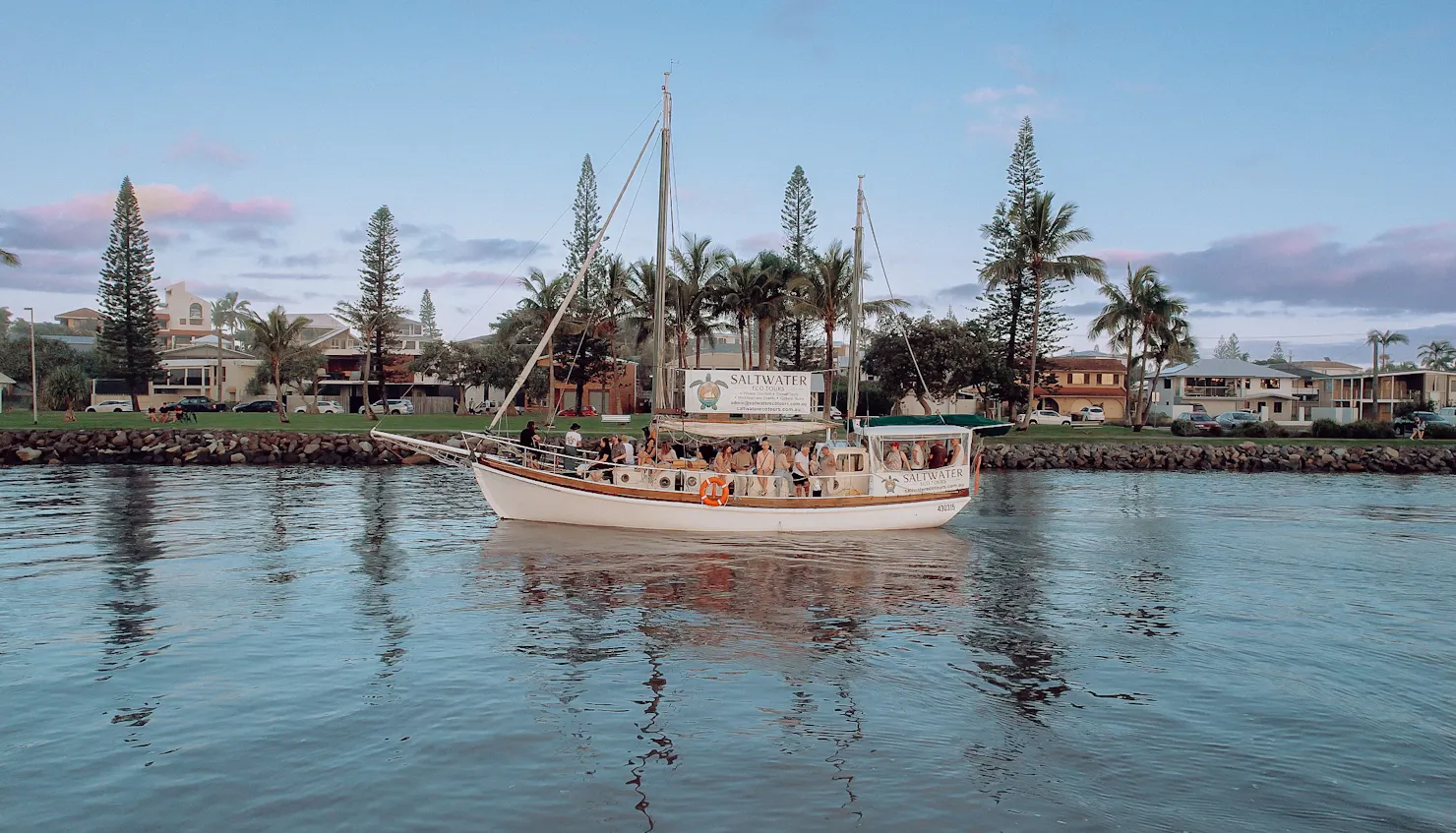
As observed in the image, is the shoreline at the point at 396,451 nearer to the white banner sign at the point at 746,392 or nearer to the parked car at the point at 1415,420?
the parked car at the point at 1415,420

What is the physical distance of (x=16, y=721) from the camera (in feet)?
32.1

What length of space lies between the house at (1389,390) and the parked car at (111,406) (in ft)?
314

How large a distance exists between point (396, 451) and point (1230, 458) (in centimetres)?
3932

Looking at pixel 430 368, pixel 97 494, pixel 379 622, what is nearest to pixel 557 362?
pixel 430 368

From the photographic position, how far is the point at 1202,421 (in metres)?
71.2

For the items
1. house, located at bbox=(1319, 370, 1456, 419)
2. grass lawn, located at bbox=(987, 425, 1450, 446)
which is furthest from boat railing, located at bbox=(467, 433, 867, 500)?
house, located at bbox=(1319, 370, 1456, 419)

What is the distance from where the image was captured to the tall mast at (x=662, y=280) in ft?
82.3

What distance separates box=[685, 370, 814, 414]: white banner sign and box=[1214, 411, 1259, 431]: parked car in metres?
45.6

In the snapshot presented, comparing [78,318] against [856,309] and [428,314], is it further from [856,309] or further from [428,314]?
[856,309]

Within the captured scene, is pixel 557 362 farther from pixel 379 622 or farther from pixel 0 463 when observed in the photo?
pixel 379 622

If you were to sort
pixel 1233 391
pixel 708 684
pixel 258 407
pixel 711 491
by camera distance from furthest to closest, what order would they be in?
pixel 1233 391 < pixel 258 407 < pixel 711 491 < pixel 708 684

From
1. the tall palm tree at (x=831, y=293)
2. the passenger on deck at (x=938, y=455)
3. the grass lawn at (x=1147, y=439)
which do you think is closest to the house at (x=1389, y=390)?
the grass lawn at (x=1147, y=439)

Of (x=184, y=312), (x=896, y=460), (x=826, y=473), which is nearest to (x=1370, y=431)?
(x=896, y=460)

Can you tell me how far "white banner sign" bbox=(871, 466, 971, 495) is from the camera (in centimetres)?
2341
